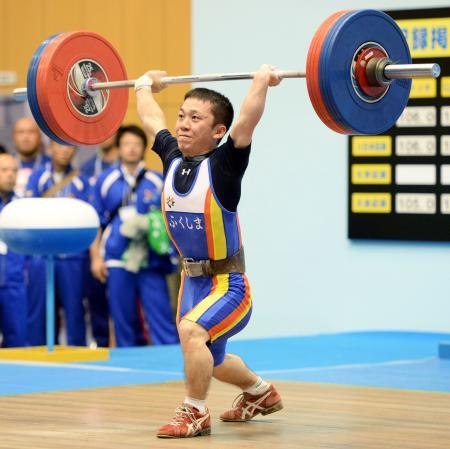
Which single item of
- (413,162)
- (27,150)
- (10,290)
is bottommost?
(10,290)

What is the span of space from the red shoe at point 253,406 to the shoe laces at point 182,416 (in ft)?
1.61

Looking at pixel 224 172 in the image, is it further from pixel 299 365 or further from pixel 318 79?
pixel 299 365

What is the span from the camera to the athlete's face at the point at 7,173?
954 centimetres

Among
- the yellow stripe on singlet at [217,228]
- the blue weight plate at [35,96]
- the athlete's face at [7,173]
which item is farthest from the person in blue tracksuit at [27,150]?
the yellow stripe on singlet at [217,228]

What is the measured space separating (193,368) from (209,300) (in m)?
0.31

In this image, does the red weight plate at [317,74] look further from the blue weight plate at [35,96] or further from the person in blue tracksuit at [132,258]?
the person in blue tracksuit at [132,258]

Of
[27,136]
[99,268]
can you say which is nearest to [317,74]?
[99,268]

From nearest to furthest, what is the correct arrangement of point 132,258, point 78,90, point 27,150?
point 78,90, point 132,258, point 27,150

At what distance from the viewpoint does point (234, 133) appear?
5.55m

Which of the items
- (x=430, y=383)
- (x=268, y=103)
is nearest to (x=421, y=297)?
(x=268, y=103)

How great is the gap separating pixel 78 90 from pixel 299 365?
2.53m

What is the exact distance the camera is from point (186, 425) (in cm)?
547

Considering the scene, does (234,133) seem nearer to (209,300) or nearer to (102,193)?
(209,300)

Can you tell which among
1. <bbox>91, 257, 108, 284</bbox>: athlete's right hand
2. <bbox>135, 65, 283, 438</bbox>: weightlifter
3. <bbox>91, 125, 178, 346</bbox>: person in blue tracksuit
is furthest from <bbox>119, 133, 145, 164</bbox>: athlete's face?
<bbox>135, 65, 283, 438</bbox>: weightlifter
